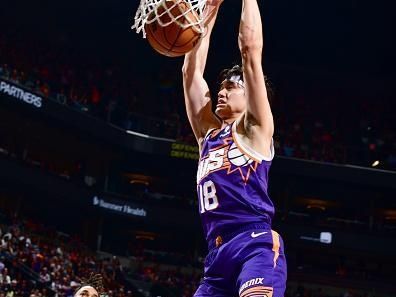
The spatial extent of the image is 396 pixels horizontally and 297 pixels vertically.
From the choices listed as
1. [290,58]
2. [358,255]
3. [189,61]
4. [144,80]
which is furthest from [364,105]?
[189,61]

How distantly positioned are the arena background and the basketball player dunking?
16.5m

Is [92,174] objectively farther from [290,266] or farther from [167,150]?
[290,266]

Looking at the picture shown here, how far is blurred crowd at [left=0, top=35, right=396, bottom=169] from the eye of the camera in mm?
24219

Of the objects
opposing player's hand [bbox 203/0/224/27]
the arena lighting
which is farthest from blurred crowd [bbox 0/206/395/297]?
opposing player's hand [bbox 203/0/224/27]

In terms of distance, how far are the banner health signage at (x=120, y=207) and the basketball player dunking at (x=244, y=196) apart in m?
20.9

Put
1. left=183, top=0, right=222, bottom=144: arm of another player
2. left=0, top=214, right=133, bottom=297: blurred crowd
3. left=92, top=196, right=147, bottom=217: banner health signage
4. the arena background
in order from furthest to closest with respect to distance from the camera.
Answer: left=92, top=196, right=147, bottom=217: banner health signage → the arena background → left=0, top=214, right=133, bottom=297: blurred crowd → left=183, top=0, right=222, bottom=144: arm of another player

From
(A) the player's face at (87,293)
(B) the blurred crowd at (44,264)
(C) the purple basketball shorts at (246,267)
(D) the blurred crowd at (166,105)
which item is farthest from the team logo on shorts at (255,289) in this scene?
(D) the blurred crowd at (166,105)

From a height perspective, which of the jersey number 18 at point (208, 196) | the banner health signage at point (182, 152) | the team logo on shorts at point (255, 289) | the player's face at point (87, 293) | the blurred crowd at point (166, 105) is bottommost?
the player's face at point (87, 293)

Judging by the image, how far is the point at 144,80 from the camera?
29719 millimetres

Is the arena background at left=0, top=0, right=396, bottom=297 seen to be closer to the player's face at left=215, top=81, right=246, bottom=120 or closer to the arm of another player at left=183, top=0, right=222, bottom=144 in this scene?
the arm of another player at left=183, top=0, right=222, bottom=144

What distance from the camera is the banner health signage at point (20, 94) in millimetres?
21125

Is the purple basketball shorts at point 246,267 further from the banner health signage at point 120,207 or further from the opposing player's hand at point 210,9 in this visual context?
the banner health signage at point 120,207

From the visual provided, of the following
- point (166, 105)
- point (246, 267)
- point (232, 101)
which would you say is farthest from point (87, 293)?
point (166, 105)

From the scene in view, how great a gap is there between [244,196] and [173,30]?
3.49ft
